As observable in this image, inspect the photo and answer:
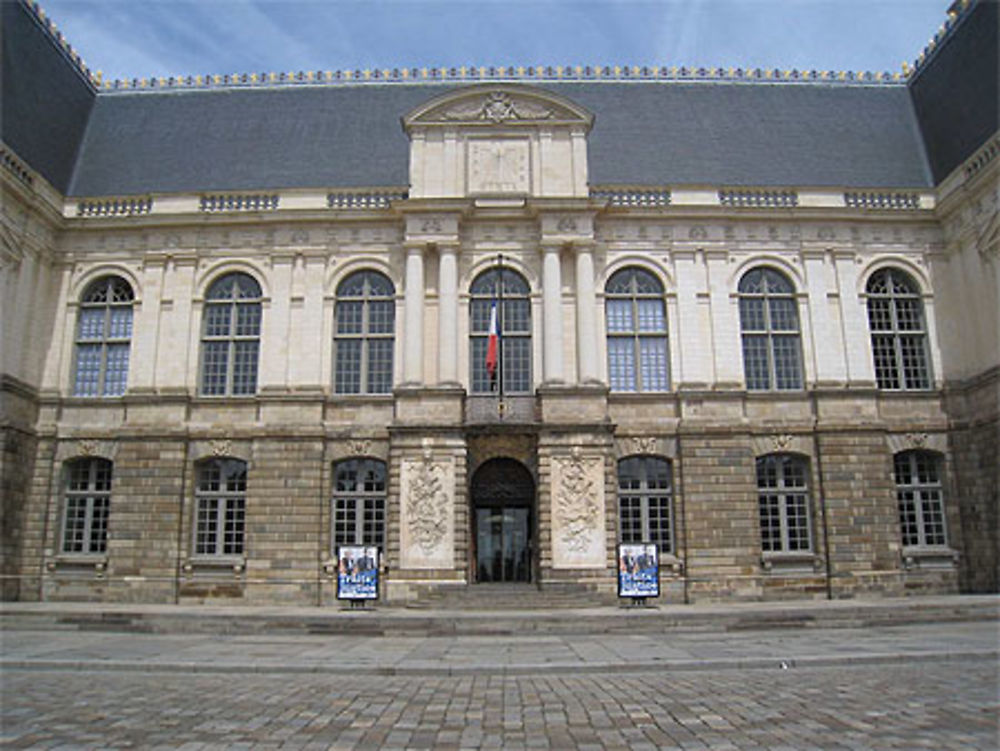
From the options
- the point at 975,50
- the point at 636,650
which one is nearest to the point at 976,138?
the point at 975,50

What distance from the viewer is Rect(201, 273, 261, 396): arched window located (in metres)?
22.5

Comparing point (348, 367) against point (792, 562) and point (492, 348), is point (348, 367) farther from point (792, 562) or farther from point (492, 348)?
point (792, 562)

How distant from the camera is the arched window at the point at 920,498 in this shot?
2184cm

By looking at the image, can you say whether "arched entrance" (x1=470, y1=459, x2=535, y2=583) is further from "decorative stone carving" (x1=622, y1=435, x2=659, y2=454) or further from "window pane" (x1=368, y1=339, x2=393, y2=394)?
"window pane" (x1=368, y1=339, x2=393, y2=394)

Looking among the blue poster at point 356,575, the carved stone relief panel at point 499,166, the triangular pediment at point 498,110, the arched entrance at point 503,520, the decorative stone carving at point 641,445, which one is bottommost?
the blue poster at point 356,575

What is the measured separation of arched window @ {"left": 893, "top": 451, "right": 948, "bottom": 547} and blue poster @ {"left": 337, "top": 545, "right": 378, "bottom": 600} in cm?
1468

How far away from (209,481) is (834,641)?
16497 mm

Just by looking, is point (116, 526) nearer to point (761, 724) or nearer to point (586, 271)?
point (586, 271)

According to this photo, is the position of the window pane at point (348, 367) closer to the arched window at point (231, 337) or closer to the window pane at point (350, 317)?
the window pane at point (350, 317)

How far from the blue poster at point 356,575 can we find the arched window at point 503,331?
19.1ft

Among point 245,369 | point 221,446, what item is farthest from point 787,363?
point 221,446

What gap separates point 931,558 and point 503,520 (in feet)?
39.2

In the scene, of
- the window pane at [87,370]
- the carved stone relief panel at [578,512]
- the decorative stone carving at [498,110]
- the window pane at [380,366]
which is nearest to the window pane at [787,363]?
the carved stone relief panel at [578,512]

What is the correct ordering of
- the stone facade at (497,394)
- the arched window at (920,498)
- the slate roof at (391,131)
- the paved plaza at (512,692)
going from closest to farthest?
the paved plaza at (512,692) < the stone facade at (497,394) < the arched window at (920,498) < the slate roof at (391,131)
